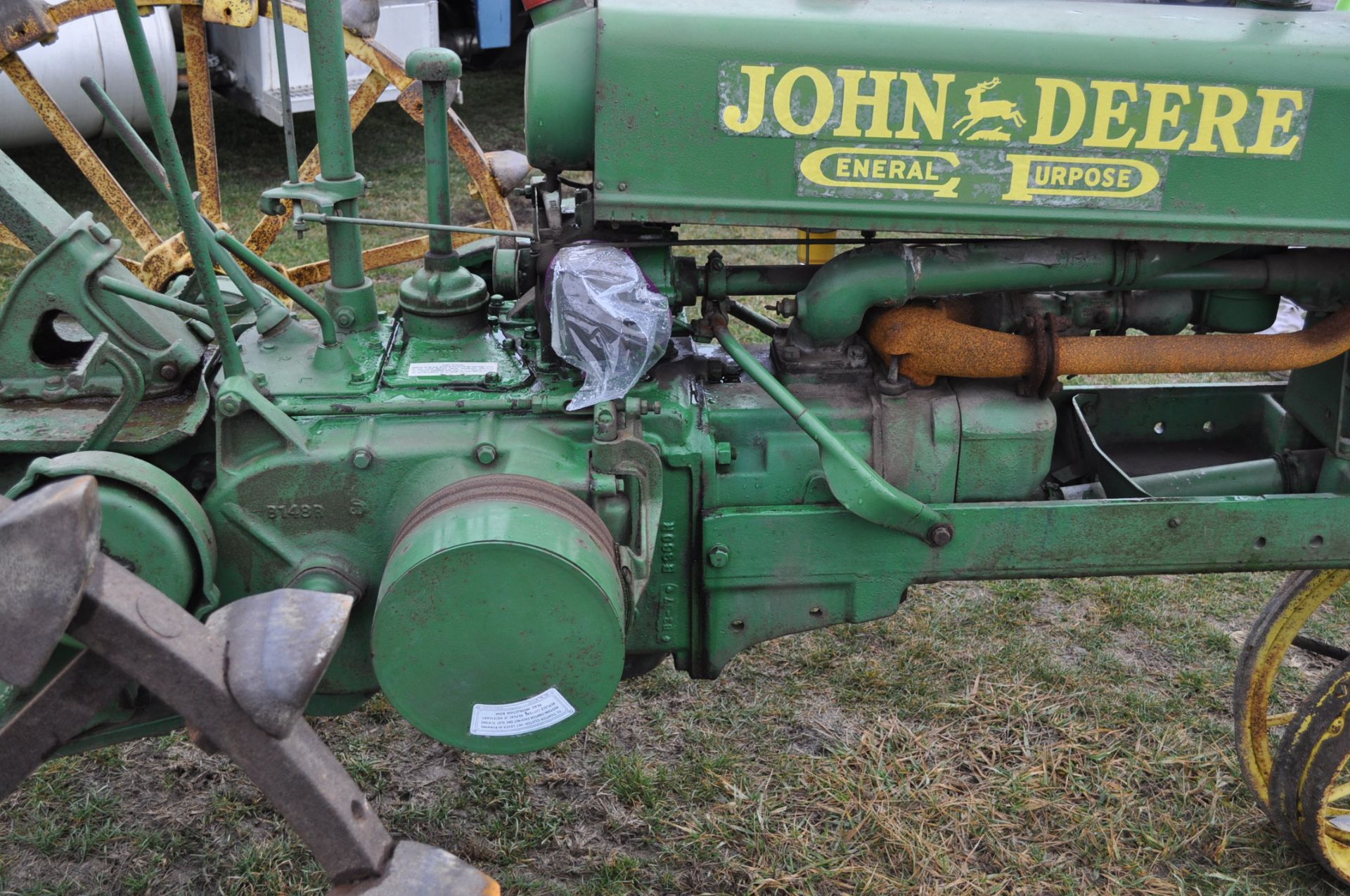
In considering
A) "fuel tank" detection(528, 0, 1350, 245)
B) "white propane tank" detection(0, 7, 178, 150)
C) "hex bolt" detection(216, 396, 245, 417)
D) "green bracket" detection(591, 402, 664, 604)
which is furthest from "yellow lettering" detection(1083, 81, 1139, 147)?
"white propane tank" detection(0, 7, 178, 150)

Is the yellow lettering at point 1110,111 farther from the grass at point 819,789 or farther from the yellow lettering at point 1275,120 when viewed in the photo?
the grass at point 819,789

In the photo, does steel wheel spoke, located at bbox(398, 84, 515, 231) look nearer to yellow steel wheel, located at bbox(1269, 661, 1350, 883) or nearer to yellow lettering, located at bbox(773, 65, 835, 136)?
yellow lettering, located at bbox(773, 65, 835, 136)

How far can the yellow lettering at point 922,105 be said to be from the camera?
1.86 meters

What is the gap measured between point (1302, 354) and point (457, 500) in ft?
4.76

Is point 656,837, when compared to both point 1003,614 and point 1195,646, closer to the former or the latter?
point 1003,614

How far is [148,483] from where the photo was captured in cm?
189

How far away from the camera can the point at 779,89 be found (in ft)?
6.12

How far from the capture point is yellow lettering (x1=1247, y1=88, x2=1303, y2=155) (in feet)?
6.16

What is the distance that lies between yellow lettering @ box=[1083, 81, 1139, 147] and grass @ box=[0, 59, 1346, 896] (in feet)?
4.65

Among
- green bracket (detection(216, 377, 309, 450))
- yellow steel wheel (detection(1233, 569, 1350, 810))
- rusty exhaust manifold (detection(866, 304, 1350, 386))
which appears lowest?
yellow steel wheel (detection(1233, 569, 1350, 810))

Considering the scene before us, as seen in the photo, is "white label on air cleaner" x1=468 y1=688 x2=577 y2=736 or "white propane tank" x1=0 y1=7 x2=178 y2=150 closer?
"white label on air cleaner" x1=468 y1=688 x2=577 y2=736

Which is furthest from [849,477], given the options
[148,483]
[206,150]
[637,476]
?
[206,150]

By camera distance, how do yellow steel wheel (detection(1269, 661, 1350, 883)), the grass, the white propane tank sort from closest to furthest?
yellow steel wheel (detection(1269, 661, 1350, 883)), the grass, the white propane tank

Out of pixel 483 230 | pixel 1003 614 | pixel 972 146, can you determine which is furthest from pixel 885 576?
pixel 1003 614
